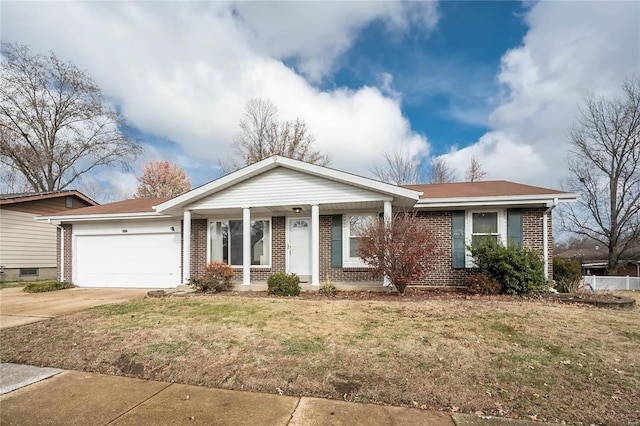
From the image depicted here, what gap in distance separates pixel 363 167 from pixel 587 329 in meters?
24.6

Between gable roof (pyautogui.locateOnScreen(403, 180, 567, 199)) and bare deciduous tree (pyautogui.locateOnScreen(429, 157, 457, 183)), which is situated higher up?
bare deciduous tree (pyautogui.locateOnScreen(429, 157, 457, 183))

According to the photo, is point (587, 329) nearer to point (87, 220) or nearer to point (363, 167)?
point (87, 220)

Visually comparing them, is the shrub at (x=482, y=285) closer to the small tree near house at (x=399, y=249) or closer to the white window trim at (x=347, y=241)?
the small tree near house at (x=399, y=249)

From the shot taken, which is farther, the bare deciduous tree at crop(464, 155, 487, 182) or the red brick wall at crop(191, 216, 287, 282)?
the bare deciduous tree at crop(464, 155, 487, 182)

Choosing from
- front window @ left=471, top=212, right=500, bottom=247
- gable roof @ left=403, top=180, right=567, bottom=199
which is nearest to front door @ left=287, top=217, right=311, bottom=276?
gable roof @ left=403, top=180, right=567, bottom=199

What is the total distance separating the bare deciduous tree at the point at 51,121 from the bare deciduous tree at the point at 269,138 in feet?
28.0

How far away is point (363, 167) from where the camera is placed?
29500 mm

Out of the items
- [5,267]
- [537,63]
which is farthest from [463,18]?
[5,267]

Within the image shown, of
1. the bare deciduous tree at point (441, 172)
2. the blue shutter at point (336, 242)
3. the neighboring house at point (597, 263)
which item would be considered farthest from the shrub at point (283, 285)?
the neighboring house at point (597, 263)

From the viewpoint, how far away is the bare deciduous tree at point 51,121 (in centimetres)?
2291

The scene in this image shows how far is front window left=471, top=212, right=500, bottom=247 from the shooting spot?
34.9ft

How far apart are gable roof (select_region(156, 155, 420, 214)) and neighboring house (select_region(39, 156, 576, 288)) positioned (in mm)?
30

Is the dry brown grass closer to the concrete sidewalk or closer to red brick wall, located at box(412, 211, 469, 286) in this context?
the concrete sidewalk

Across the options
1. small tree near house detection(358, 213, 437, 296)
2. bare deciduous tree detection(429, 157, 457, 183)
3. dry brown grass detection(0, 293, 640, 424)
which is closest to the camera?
dry brown grass detection(0, 293, 640, 424)
